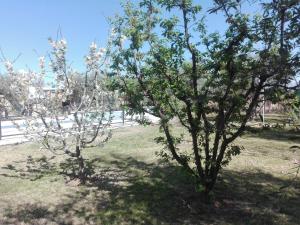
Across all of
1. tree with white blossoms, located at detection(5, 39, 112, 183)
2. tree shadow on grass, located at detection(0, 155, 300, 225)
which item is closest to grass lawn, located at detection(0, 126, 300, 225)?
tree shadow on grass, located at detection(0, 155, 300, 225)

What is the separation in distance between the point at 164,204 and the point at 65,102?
3184mm

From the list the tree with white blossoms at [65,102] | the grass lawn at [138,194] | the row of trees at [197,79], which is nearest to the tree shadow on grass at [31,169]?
the grass lawn at [138,194]

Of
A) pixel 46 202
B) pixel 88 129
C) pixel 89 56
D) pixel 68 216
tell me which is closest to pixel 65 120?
pixel 88 129

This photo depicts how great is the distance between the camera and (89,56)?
8.09 metres

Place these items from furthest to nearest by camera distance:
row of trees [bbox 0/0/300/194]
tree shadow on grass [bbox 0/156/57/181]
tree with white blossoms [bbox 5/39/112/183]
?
1. tree shadow on grass [bbox 0/156/57/181]
2. tree with white blossoms [bbox 5/39/112/183]
3. row of trees [bbox 0/0/300/194]

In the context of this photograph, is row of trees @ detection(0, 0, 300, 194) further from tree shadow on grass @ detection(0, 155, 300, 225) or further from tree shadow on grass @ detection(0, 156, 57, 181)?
tree shadow on grass @ detection(0, 156, 57, 181)

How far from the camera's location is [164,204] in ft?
21.9

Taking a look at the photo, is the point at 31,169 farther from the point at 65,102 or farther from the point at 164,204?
the point at 164,204

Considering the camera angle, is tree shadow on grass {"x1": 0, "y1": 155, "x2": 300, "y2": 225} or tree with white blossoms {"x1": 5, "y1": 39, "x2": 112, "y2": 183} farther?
tree with white blossoms {"x1": 5, "y1": 39, "x2": 112, "y2": 183}

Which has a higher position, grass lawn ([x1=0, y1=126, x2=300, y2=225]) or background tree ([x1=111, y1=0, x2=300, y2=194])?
background tree ([x1=111, y1=0, x2=300, y2=194])

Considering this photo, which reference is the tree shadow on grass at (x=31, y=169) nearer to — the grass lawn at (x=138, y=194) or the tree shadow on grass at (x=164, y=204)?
the grass lawn at (x=138, y=194)

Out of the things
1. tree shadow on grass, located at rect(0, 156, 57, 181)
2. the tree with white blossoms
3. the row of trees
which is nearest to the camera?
the row of trees

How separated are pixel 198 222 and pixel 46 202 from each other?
8.77 ft

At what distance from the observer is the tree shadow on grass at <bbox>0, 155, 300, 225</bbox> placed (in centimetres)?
600
